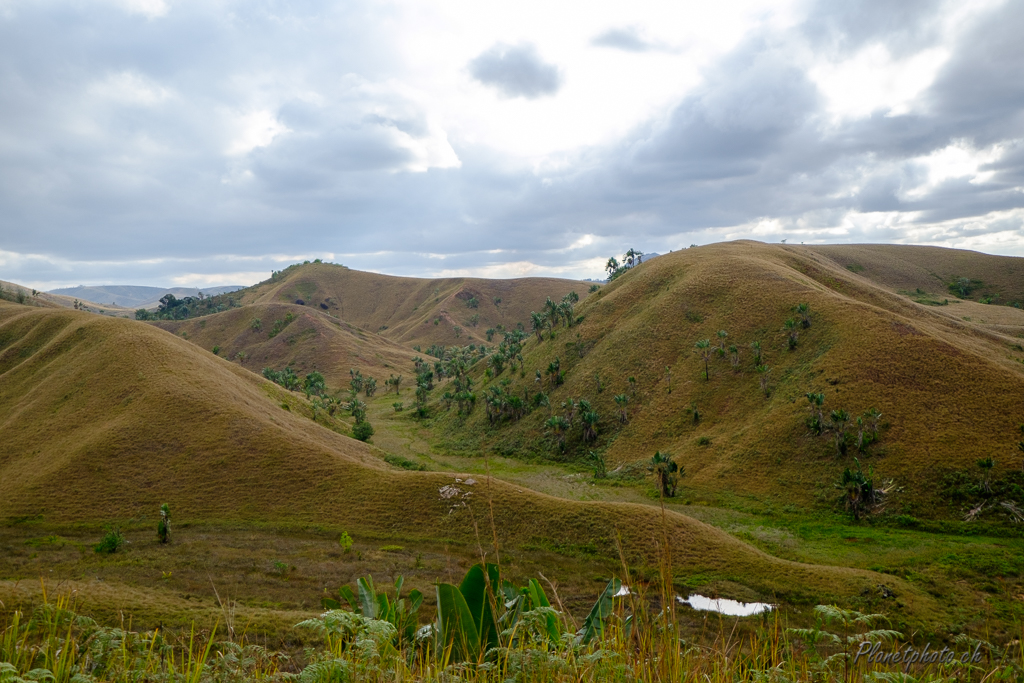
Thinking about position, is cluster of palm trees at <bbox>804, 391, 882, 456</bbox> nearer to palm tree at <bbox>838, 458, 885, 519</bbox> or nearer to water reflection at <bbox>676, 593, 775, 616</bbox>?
palm tree at <bbox>838, 458, 885, 519</bbox>

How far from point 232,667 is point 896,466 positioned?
199 feet

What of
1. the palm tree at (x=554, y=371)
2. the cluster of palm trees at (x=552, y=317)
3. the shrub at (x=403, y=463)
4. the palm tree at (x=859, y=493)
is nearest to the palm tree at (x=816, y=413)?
the palm tree at (x=859, y=493)

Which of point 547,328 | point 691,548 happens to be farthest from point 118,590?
point 547,328

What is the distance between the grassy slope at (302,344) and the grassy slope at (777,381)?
7134cm

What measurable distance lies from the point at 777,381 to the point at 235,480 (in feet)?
211

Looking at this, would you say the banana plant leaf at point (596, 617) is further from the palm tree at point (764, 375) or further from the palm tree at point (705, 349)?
the palm tree at point (705, 349)

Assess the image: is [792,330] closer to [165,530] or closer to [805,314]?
[805,314]

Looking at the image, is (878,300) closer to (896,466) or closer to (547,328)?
(896,466)

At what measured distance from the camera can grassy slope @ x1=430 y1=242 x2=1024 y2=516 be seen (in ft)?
169

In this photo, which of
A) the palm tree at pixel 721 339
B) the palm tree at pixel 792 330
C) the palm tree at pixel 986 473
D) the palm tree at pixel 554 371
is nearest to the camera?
the palm tree at pixel 986 473

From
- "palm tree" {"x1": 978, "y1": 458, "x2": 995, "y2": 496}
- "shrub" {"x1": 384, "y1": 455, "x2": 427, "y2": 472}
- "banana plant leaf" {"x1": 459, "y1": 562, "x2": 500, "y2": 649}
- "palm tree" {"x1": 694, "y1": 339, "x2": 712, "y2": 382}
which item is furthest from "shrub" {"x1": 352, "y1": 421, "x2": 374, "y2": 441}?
"banana plant leaf" {"x1": 459, "y1": 562, "x2": 500, "y2": 649}

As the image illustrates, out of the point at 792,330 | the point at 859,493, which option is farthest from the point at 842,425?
the point at 792,330

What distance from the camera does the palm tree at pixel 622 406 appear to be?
73.8 m

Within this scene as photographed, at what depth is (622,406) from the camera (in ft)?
247
